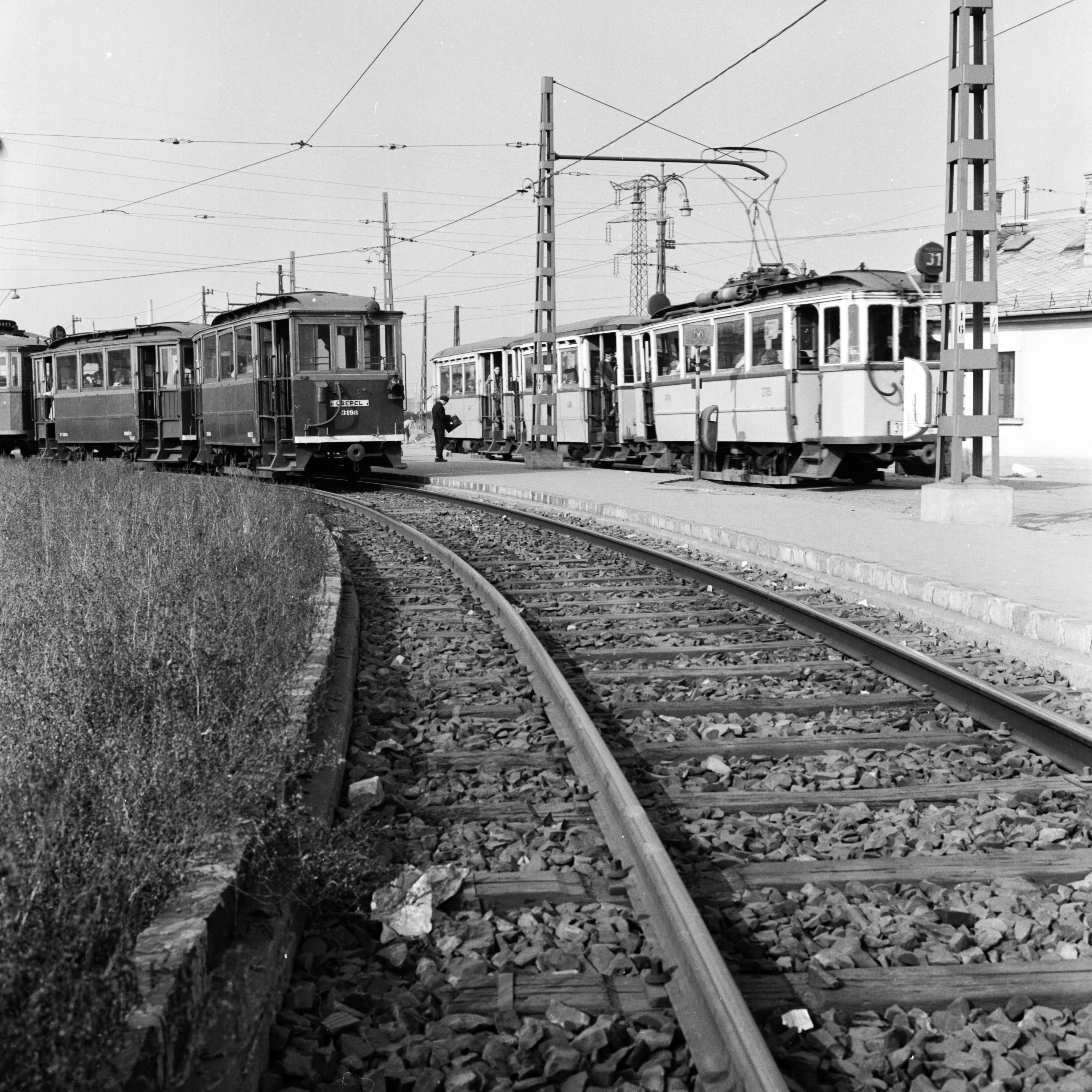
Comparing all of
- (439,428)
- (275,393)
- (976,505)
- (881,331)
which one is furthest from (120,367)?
(976,505)

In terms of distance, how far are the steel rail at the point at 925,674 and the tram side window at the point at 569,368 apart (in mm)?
20334

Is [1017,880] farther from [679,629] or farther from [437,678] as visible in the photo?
[679,629]

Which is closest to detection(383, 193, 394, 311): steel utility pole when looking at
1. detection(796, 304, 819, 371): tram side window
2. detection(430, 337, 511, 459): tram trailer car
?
detection(430, 337, 511, 459): tram trailer car

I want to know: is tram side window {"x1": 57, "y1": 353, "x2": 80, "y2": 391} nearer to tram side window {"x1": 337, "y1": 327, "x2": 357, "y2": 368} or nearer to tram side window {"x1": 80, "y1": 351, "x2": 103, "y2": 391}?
tram side window {"x1": 80, "y1": 351, "x2": 103, "y2": 391}

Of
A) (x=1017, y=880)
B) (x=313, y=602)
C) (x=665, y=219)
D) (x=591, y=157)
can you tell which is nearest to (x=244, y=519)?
(x=313, y=602)

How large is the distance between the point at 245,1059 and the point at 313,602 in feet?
18.6

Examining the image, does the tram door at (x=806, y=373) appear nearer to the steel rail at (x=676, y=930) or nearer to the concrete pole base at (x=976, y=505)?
the concrete pole base at (x=976, y=505)

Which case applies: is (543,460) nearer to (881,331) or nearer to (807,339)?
(807,339)

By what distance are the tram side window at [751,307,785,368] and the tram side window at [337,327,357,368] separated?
6.51m

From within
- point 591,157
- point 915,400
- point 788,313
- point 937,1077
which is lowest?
point 937,1077

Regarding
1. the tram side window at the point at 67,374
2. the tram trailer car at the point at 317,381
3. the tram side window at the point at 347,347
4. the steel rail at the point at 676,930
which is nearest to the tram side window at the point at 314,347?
the tram trailer car at the point at 317,381

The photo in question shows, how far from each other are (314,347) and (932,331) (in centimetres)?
971

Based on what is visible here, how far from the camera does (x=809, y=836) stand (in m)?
4.46

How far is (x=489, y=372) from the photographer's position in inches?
1506
